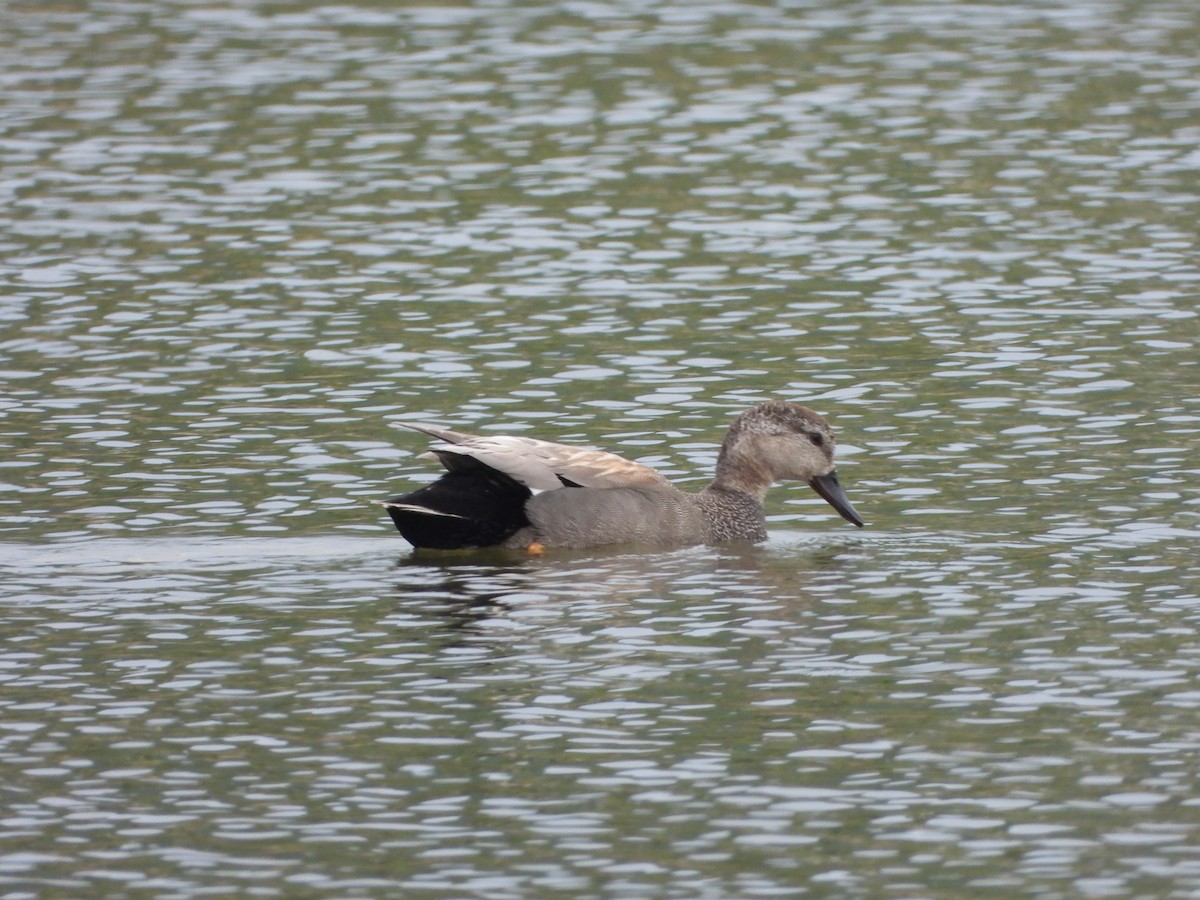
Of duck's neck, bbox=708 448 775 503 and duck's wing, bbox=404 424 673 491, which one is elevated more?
duck's wing, bbox=404 424 673 491

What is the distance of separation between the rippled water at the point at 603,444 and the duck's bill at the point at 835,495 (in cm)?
19

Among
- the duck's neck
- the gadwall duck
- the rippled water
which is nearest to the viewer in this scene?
the rippled water

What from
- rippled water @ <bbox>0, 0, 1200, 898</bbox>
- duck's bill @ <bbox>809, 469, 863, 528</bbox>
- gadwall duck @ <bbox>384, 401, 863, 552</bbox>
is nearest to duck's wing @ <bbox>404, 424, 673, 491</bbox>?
gadwall duck @ <bbox>384, 401, 863, 552</bbox>

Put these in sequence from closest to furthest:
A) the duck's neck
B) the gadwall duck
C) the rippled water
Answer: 1. the rippled water
2. the gadwall duck
3. the duck's neck

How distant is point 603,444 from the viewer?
15.0 m

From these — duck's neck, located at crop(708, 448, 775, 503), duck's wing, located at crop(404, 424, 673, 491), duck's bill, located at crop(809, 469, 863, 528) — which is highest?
Result: duck's wing, located at crop(404, 424, 673, 491)

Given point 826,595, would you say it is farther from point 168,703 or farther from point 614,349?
point 614,349

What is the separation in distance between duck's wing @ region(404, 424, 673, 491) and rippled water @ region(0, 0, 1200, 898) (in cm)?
44

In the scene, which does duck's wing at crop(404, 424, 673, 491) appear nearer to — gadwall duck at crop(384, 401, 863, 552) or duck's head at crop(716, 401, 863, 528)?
gadwall duck at crop(384, 401, 863, 552)

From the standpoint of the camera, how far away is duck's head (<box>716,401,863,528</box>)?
13.8m

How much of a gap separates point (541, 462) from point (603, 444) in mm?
2131

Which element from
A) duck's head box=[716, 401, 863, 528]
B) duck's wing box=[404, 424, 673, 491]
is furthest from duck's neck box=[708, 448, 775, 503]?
duck's wing box=[404, 424, 673, 491]

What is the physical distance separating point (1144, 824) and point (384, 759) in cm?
294

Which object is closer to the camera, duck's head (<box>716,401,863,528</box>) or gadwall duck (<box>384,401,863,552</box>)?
gadwall duck (<box>384,401,863,552</box>)
